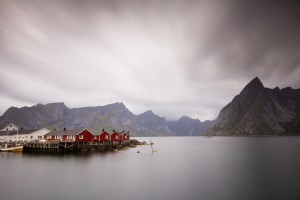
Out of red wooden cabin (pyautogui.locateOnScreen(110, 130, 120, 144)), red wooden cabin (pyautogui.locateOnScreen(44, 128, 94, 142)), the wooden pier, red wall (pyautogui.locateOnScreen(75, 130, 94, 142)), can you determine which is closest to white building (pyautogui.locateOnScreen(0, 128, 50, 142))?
red wooden cabin (pyautogui.locateOnScreen(44, 128, 94, 142))

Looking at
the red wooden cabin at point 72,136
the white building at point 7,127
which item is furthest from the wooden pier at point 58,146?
the white building at point 7,127

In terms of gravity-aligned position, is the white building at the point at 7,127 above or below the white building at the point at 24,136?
above

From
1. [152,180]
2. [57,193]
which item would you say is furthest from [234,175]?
[57,193]

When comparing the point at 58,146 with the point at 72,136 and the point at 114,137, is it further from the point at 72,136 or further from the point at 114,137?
the point at 114,137

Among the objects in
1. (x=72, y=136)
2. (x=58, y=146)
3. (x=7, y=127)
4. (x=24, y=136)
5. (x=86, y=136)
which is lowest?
(x=58, y=146)

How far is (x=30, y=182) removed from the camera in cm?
3812

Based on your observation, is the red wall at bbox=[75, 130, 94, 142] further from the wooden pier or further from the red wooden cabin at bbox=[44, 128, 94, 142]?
the wooden pier

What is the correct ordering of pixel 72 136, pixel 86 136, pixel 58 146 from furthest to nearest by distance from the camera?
pixel 86 136, pixel 72 136, pixel 58 146

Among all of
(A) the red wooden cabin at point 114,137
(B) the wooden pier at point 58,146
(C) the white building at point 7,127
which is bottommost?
(B) the wooden pier at point 58,146

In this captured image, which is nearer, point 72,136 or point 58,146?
point 58,146

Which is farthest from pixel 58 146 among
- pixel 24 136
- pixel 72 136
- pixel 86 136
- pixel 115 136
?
pixel 115 136

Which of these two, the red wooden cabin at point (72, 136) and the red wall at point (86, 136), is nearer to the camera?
the red wooden cabin at point (72, 136)

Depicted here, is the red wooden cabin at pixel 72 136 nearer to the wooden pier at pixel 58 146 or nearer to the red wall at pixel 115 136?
the wooden pier at pixel 58 146

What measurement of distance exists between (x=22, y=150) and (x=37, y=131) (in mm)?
14247
